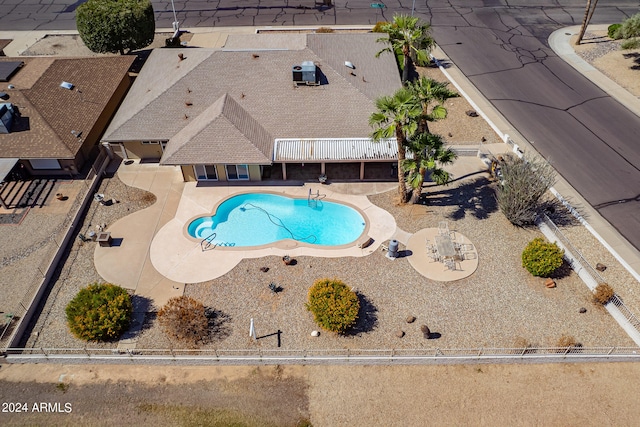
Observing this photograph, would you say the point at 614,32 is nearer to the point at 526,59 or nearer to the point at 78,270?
the point at 526,59

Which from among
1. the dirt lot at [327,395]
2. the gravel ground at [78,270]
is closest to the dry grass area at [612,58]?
the dirt lot at [327,395]

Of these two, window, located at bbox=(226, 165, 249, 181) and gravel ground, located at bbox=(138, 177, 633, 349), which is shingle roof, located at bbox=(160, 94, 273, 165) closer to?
window, located at bbox=(226, 165, 249, 181)

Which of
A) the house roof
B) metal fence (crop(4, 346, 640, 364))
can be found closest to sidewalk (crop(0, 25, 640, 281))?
metal fence (crop(4, 346, 640, 364))

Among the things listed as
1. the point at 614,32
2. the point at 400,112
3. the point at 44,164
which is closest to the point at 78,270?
the point at 44,164

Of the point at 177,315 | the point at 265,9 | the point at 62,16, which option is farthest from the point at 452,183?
the point at 62,16

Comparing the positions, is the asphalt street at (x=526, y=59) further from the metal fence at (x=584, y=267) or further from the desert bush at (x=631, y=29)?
the desert bush at (x=631, y=29)

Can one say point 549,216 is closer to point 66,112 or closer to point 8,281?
point 8,281
